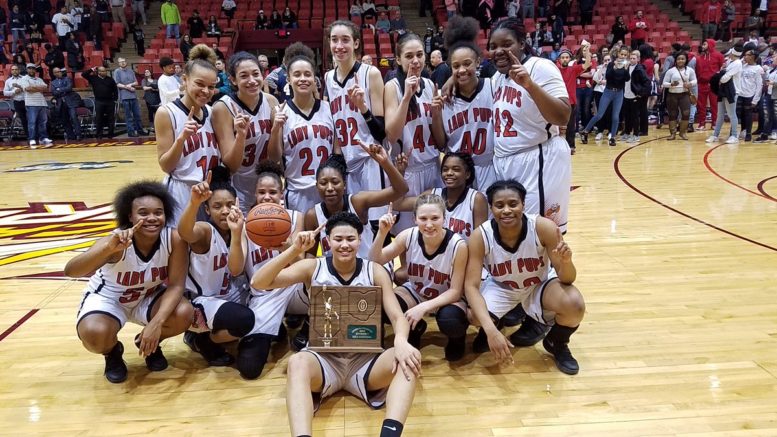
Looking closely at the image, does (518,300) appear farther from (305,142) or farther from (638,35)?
(638,35)

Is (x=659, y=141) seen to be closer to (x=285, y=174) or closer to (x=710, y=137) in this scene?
(x=710, y=137)

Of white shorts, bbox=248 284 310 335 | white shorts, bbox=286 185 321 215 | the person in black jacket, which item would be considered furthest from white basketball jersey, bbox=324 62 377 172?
the person in black jacket

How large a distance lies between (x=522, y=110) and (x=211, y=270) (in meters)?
1.82

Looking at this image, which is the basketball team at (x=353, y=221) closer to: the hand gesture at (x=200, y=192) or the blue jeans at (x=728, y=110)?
the hand gesture at (x=200, y=192)

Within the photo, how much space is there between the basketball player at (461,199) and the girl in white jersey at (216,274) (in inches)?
A: 42.9

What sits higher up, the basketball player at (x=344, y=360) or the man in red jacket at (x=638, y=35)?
the man in red jacket at (x=638, y=35)

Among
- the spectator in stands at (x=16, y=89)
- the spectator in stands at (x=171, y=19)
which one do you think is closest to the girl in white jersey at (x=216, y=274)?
the spectator in stands at (x=16, y=89)

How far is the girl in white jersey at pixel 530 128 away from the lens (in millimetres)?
2936

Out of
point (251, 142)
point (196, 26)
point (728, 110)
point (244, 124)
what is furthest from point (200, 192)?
point (196, 26)

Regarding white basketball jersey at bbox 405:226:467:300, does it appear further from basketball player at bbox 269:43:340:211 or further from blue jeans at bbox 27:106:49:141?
blue jeans at bbox 27:106:49:141

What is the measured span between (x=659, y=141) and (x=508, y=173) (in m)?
8.15

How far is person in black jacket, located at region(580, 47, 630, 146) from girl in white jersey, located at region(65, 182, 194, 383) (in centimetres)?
838

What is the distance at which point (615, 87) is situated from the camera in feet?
31.3

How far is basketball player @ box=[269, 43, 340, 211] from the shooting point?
3.40 m
